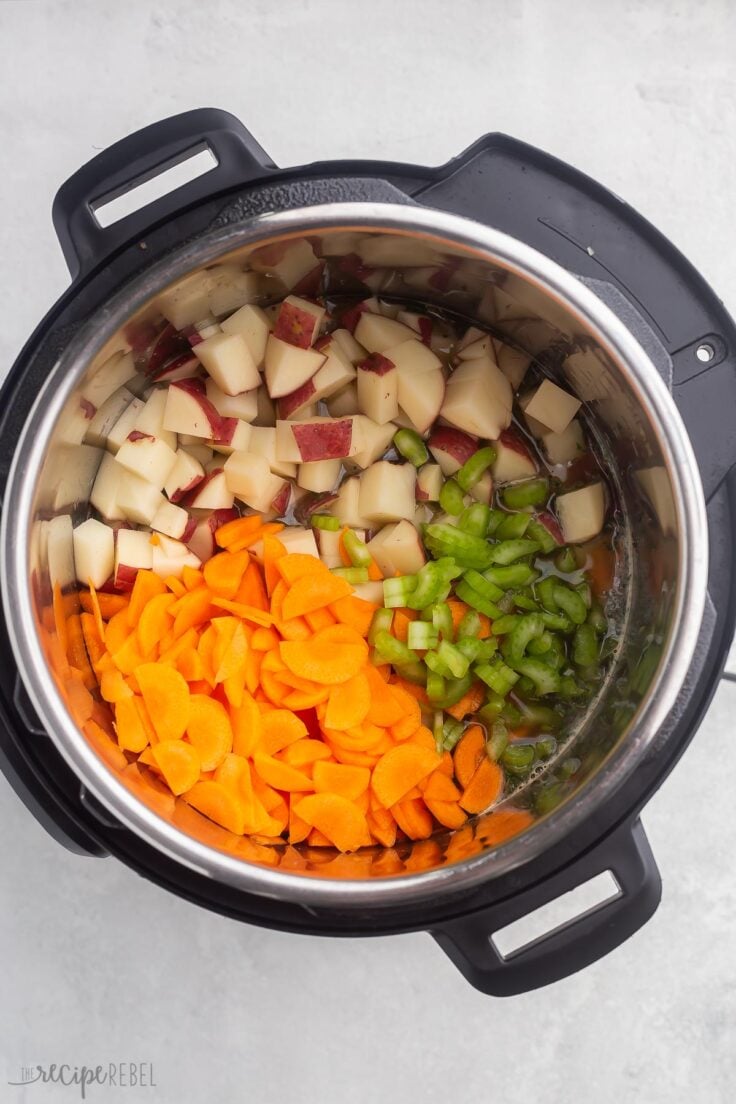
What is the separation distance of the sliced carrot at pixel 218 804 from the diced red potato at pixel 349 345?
0.56 m

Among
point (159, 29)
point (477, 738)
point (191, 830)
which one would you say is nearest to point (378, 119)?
point (159, 29)

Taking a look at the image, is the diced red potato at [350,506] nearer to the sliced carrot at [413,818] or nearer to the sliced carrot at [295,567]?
the sliced carrot at [295,567]

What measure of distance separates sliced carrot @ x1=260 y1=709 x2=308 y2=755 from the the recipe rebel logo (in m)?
0.55

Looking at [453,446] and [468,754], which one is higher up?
[453,446]

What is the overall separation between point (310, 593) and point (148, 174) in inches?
20.0

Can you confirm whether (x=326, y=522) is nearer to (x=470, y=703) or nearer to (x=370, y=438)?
(x=370, y=438)

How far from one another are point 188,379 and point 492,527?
0.45m

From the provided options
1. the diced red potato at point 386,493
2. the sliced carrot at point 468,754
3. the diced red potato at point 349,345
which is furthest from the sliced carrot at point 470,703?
the diced red potato at point 349,345

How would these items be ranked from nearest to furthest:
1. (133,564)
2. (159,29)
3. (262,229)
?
1. (262,229)
2. (133,564)
3. (159,29)

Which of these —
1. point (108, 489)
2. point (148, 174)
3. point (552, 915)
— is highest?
point (148, 174)

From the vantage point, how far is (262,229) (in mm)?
942

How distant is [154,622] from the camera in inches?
45.1

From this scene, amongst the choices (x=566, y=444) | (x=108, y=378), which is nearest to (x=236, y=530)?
(x=108, y=378)

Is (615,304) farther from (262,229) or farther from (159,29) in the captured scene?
(159,29)
